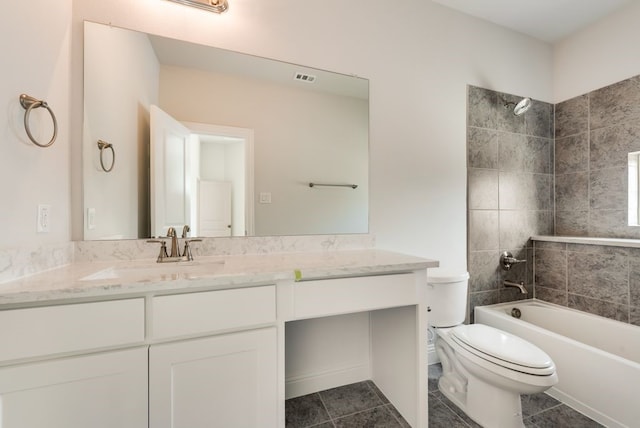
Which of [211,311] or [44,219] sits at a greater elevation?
[44,219]

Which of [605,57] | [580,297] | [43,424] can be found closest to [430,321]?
[580,297]

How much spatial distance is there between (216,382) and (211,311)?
0.85 feet

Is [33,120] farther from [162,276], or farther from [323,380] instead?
[323,380]

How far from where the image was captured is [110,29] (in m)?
1.26

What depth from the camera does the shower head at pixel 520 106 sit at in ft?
6.84

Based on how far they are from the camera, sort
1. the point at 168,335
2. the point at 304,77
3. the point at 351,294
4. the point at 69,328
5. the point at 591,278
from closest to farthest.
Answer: the point at 69,328 → the point at 168,335 → the point at 351,294 → the point at 304,77 → the point at 591,278

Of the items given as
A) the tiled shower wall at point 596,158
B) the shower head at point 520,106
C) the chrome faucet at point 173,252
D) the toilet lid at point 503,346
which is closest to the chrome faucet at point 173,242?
the chrome faucet at point 173,252

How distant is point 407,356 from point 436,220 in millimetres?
965

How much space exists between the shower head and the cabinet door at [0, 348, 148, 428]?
281 cm

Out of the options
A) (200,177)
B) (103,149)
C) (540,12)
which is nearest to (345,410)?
(200,177)

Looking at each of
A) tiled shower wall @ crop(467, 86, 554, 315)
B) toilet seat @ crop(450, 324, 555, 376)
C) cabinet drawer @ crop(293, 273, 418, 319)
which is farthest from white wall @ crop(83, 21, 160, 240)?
tiled shower wall @ crop(467, 86, 554, 315)

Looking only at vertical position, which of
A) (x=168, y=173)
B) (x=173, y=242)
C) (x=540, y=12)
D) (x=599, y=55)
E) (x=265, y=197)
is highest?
(x=540, y=12)

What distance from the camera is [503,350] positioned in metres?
1.32

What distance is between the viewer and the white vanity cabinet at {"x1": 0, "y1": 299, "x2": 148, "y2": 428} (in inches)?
29.3
